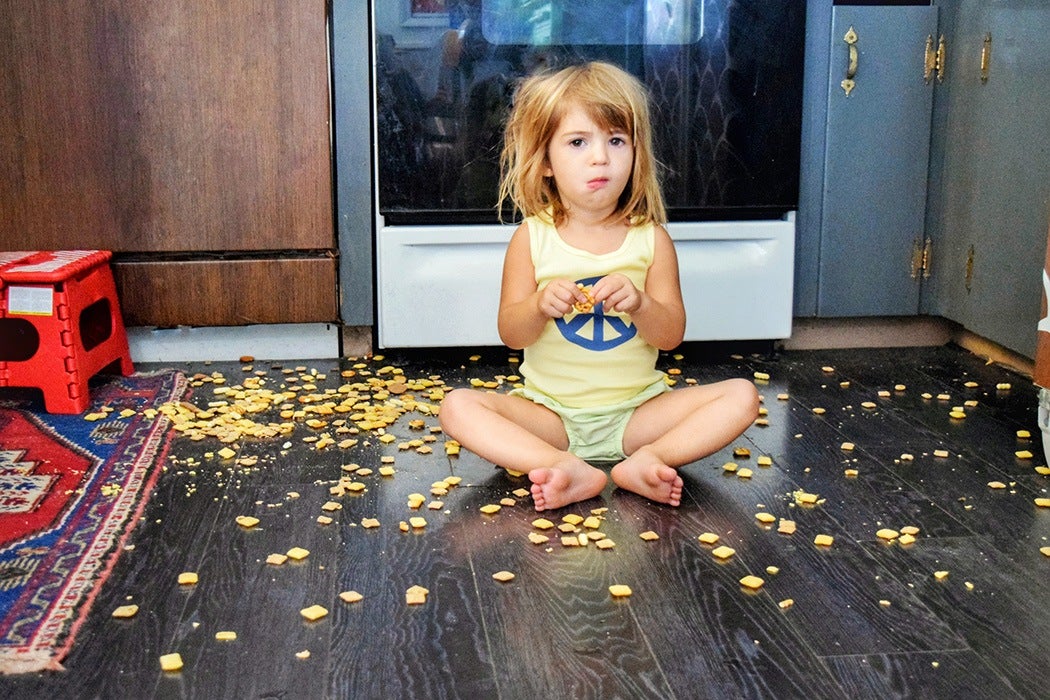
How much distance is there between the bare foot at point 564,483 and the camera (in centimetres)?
157

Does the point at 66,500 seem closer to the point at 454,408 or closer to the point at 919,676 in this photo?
the point at 454,408

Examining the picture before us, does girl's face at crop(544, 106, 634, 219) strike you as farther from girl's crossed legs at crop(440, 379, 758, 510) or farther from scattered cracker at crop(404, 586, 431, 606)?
scattered cracker at crop(404, 586, 431, 606)

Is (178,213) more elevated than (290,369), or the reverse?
(178,213)

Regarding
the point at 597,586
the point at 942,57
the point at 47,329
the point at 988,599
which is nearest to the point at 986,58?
the point at 942,57

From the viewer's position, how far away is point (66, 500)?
5.27 feet

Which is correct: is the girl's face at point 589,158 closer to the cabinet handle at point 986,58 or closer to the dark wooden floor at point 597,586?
the dark wooden floor at point 597,586

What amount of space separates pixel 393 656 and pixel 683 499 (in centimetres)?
60

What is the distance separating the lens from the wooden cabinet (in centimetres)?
228

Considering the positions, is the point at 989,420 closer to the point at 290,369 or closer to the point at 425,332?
the point at 425,332

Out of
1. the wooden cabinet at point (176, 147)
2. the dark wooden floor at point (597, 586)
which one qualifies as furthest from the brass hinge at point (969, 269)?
the wooden cabinet at point (176, 147)

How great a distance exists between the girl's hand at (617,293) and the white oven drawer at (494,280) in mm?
800

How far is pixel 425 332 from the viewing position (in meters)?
2.44

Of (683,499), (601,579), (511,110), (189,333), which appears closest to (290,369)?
(189,333)

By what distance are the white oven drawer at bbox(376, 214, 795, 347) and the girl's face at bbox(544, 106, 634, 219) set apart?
66cm
